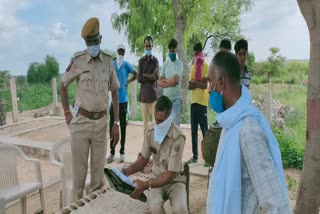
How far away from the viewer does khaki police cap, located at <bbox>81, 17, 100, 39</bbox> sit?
3157 mm

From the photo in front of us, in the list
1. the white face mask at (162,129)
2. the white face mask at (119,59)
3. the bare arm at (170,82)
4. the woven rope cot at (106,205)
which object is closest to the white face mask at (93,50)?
the white face mask at (162,129)

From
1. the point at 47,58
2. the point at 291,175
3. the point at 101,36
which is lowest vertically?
the point at 291,175

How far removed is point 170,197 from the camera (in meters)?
2.91

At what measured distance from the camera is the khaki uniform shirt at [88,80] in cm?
327

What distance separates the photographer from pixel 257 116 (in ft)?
4.44

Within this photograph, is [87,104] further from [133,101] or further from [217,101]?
[133,101]

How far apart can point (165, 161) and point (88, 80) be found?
1101mm

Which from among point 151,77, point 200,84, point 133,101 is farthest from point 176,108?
point 133,101

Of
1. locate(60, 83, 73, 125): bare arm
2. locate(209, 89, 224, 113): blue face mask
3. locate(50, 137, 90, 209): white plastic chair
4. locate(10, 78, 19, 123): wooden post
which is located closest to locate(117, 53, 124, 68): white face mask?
locate(50, 137, 90, 209): white plastic chair

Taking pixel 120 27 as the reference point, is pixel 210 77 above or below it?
below

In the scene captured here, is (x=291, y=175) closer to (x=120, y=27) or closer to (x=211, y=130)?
(x=211, y=130)

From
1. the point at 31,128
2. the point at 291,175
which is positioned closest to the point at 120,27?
the point at 31,128

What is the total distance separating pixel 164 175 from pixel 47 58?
22.5 metres

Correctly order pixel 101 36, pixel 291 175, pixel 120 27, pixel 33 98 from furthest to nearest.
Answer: pixel 33 98, pixel 120 27, pixel 291 175, pixel 101 36
